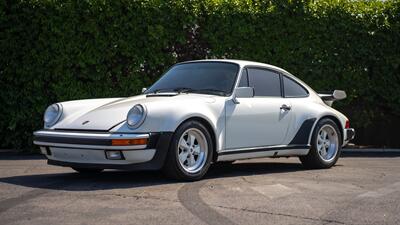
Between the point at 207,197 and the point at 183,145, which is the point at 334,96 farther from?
the point at 207,197

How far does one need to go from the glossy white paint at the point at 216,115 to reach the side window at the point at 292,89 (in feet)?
0.41

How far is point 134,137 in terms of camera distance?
22.3ft

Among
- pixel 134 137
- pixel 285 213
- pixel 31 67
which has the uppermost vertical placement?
pixel 31 67

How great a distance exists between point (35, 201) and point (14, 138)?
220 inches

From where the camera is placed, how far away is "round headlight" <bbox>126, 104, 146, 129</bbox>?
6.93m

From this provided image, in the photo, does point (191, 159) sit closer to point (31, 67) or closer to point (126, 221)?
point (126, 221)

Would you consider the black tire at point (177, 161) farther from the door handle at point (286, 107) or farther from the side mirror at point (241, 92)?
the door handle at point (286, 107)

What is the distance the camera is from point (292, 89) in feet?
29.4

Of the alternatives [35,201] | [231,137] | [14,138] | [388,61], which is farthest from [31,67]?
[388,61]

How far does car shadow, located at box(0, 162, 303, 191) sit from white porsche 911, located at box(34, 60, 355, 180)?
0.18 metres

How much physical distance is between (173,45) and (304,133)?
3.98m

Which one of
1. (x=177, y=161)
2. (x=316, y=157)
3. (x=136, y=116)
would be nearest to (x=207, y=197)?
(x=177, y=161)

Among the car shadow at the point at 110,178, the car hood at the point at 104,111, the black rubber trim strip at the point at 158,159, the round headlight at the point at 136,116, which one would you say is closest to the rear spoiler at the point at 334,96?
the car shadow at the point at 110,178

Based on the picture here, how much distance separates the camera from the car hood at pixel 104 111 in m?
→ 7.14
